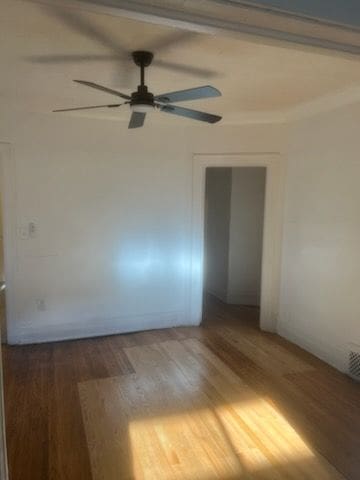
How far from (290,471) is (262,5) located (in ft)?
7.32

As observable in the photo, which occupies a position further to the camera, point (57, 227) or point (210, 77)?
point (57, 227)

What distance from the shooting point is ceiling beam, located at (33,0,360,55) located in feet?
2.78

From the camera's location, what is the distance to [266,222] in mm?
4012

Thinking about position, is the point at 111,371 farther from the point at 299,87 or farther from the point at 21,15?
the point at 299,87

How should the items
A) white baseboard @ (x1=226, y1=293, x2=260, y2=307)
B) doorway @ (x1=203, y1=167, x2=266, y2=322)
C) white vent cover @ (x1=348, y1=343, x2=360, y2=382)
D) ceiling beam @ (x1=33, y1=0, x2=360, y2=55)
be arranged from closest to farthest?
1. ceiling beam @ (x1=33, y1=0, x2=360, y2=55)
2. white vent cover @ (x1=348, y1=343, x2=360, y2=382)
3. doorway @ (x1=203, y1=167, x2=266, y2=322)
4. white baseboard @ (x1=226, y1=293, x2=260, y2=307)

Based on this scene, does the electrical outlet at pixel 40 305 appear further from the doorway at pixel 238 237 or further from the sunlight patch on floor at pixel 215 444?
the doorway at pixel 238 237

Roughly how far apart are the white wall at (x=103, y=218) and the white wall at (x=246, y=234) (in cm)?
114

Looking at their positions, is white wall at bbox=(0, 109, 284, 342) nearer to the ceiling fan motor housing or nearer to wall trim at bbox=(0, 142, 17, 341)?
wall trim at bbox=(0, 142, 17, 341)

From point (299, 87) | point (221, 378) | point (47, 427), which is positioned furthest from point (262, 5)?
point (221, 378)

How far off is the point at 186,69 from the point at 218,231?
10.3ft

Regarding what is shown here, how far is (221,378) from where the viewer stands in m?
3.04

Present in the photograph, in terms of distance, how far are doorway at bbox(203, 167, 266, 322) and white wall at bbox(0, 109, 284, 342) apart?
111 cm

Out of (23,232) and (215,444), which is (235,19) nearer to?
(215,444)

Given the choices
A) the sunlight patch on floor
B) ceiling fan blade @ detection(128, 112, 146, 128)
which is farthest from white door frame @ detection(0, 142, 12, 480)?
the sunlight patch on floor
